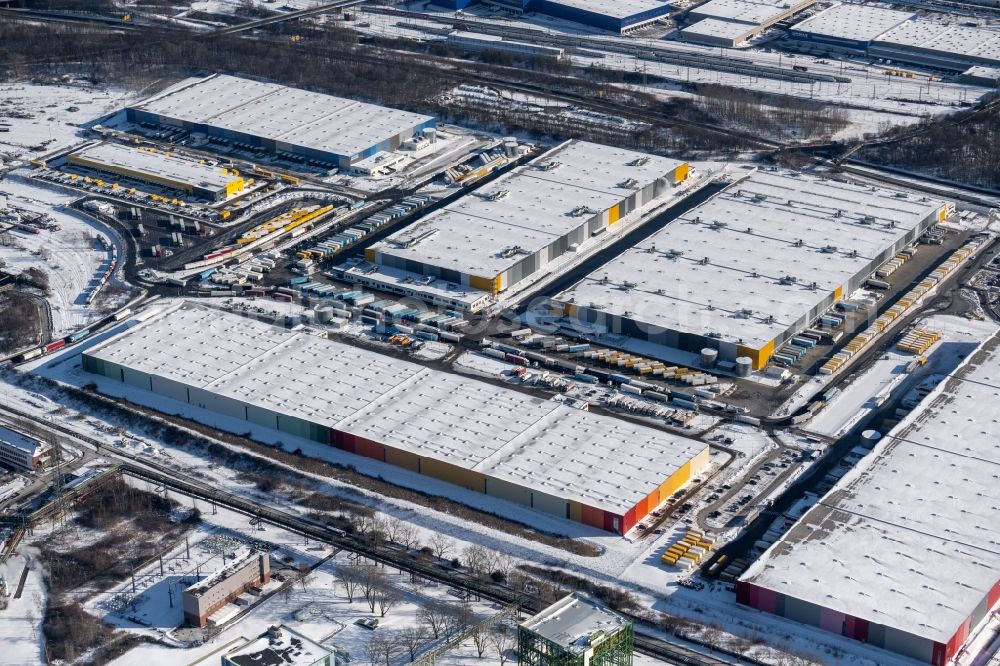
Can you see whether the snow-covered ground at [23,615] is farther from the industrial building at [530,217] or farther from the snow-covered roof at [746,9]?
the snow-covered roof at [746,9]

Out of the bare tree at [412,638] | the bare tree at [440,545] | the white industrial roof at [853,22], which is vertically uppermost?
the white industrial roof at [853,22]

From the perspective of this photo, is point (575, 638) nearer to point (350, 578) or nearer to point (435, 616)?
point (435, 616)

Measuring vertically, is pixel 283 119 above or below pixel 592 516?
above

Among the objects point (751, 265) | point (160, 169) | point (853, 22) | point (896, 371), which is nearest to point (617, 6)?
point (853, 22)

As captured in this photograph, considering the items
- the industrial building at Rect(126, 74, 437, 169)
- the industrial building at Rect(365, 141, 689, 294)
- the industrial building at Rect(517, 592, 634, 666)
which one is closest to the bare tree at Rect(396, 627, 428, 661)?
the industrial building at Rect(517, 592, 634, 666)

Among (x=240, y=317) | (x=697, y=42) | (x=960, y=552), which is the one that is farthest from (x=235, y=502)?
(x=697, y=42)

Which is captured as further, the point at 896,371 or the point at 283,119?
the point at 283,119

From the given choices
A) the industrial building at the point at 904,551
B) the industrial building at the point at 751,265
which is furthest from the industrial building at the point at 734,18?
the industrial building at the point at 904,551
